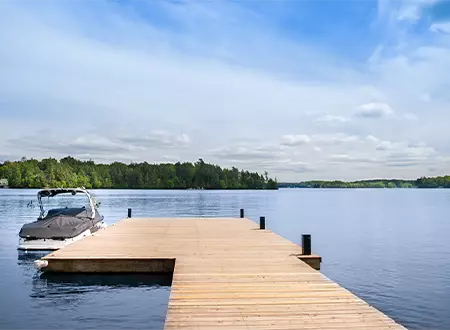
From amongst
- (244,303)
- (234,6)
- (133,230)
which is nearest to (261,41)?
(234,6)

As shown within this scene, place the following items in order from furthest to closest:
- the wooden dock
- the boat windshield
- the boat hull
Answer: the boat windshield < the boat hull < the wooden dock

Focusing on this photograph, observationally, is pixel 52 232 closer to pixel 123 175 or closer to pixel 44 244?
pixel 44 244

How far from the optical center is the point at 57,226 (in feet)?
58.5

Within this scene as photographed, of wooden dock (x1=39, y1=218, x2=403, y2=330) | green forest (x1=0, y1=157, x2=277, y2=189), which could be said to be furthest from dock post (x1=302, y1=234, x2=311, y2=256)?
green forest (x1=0, y1=157, x2=277, y2=189)

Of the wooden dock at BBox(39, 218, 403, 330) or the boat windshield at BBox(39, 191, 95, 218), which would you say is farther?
the boat windshield at BBox(39, 191, 95, 218)

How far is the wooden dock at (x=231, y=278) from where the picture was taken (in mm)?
6977

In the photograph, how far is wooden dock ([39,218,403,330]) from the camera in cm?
698

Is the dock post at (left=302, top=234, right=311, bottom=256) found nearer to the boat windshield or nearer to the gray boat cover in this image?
the gray boat cover

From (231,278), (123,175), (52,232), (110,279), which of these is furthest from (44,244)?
(123,175)

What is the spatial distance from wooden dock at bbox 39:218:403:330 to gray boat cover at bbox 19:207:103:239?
976mm

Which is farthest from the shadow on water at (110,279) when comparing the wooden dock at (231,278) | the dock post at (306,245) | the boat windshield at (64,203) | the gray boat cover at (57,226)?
the boat windshield at (64,203)

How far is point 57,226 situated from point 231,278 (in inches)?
390

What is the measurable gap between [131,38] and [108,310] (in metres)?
18.7

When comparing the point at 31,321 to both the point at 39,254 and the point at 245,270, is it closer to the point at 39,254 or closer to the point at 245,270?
the point at 245,270
